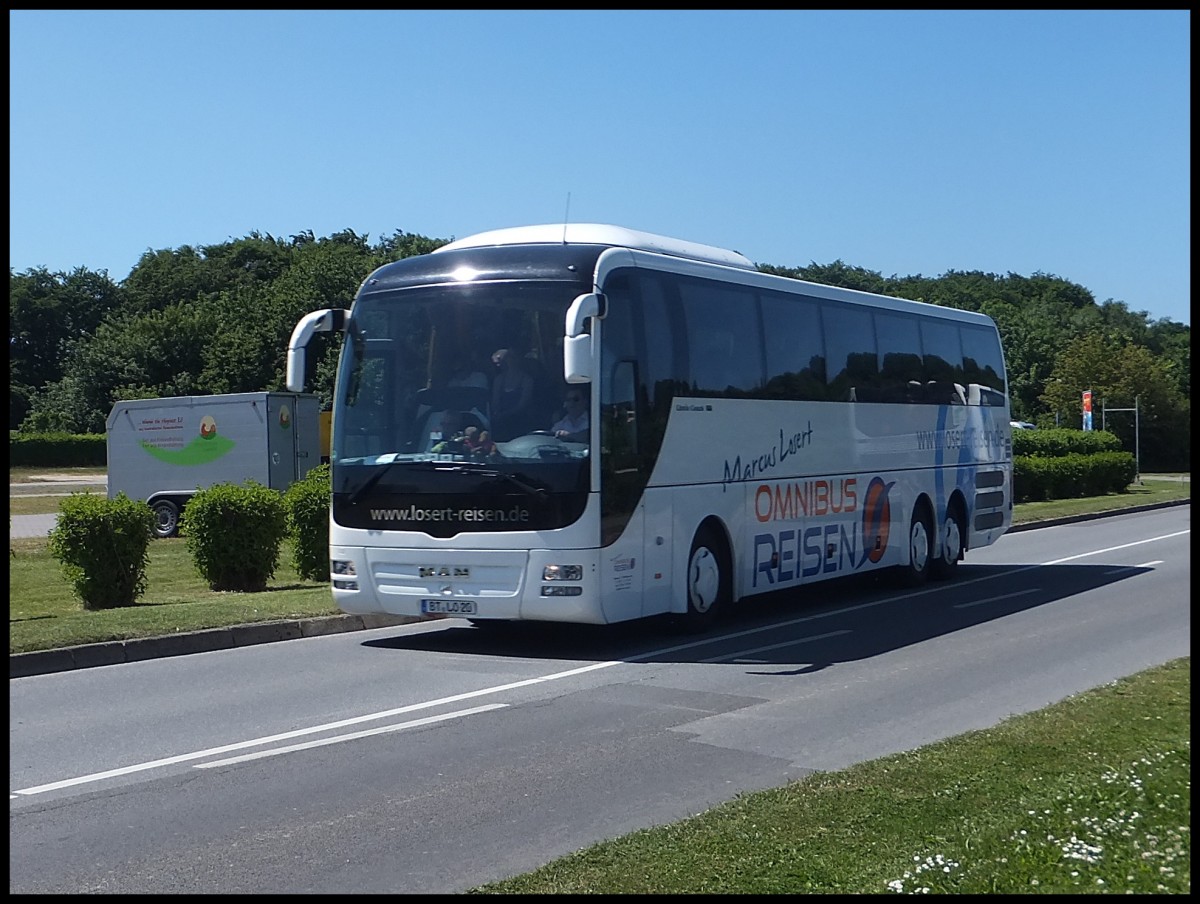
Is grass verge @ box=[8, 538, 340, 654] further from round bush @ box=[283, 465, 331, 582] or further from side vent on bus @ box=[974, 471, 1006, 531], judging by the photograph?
side vent on bus @ box=[974, 471, 1006, 531]

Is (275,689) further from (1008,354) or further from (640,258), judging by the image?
(1008,354)

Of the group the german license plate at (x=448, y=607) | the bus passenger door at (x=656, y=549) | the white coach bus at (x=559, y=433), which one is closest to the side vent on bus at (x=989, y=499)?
the white coach bus at (x=559, y=433)

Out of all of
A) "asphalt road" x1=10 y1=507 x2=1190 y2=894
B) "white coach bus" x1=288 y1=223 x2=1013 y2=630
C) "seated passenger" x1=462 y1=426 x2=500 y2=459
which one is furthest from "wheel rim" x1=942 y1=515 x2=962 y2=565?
"seated passenger" x1=462 y1=426 x2=500 y2=459

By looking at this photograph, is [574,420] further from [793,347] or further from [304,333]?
[793,347]

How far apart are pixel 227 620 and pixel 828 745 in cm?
735

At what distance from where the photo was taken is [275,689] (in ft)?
35.9

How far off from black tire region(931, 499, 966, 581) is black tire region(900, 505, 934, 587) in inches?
6.6

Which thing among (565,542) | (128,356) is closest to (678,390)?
(565,542)

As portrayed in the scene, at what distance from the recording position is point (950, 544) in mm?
19812

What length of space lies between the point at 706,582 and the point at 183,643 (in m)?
5.13

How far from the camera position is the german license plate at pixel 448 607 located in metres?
12.4

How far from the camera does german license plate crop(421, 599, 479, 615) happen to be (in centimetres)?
1245

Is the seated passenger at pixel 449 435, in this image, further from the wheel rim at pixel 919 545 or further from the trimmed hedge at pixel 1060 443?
the trimmed hedge at pixel 1060 443

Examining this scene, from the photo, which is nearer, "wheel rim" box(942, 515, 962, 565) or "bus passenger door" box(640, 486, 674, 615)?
"bus passenger door" box(640, 486, 674, 615)
